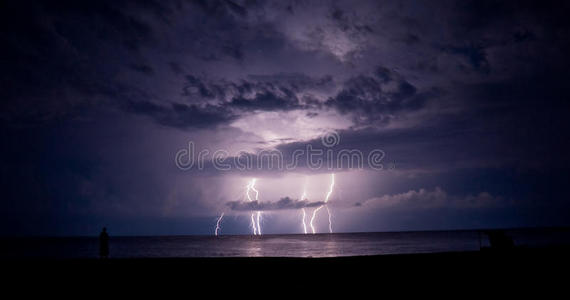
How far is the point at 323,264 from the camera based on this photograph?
45.2 ft

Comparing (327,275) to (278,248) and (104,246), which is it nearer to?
(104,246)

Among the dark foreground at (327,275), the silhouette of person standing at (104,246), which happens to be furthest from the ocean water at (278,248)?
the silhouette of person standing at (104,246)

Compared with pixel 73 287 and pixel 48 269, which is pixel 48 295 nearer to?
pixel 73 287

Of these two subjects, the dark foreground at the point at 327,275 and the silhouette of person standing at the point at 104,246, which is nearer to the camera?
the dark foreground at the point at 327,275

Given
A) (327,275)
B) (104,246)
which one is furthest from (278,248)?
(327,275)

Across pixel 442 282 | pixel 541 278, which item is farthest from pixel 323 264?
pixel 541 278

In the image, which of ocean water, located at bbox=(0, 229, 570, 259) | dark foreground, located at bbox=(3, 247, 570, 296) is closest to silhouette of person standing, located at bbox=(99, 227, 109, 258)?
dark foreground, located at bbox=(3, 247, 570, 296)

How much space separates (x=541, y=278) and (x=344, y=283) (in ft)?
19.4

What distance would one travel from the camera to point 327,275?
36.1 ft

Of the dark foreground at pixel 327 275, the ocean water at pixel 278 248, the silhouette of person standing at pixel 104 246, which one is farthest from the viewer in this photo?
the ocean water at pixel 278 248

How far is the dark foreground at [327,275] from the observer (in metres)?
9.08

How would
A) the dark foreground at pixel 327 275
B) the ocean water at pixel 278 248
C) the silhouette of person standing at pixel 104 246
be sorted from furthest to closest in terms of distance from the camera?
1. the ocean water at pixel 278 248
2. the silhouette of person standing at pixel 104 246
3. the dark foreground at pixel 327 275

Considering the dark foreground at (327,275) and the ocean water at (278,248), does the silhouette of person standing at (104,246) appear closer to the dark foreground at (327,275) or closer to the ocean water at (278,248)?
the dark foreground at (327,275)

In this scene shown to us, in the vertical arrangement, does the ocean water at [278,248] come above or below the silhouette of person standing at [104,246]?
below
